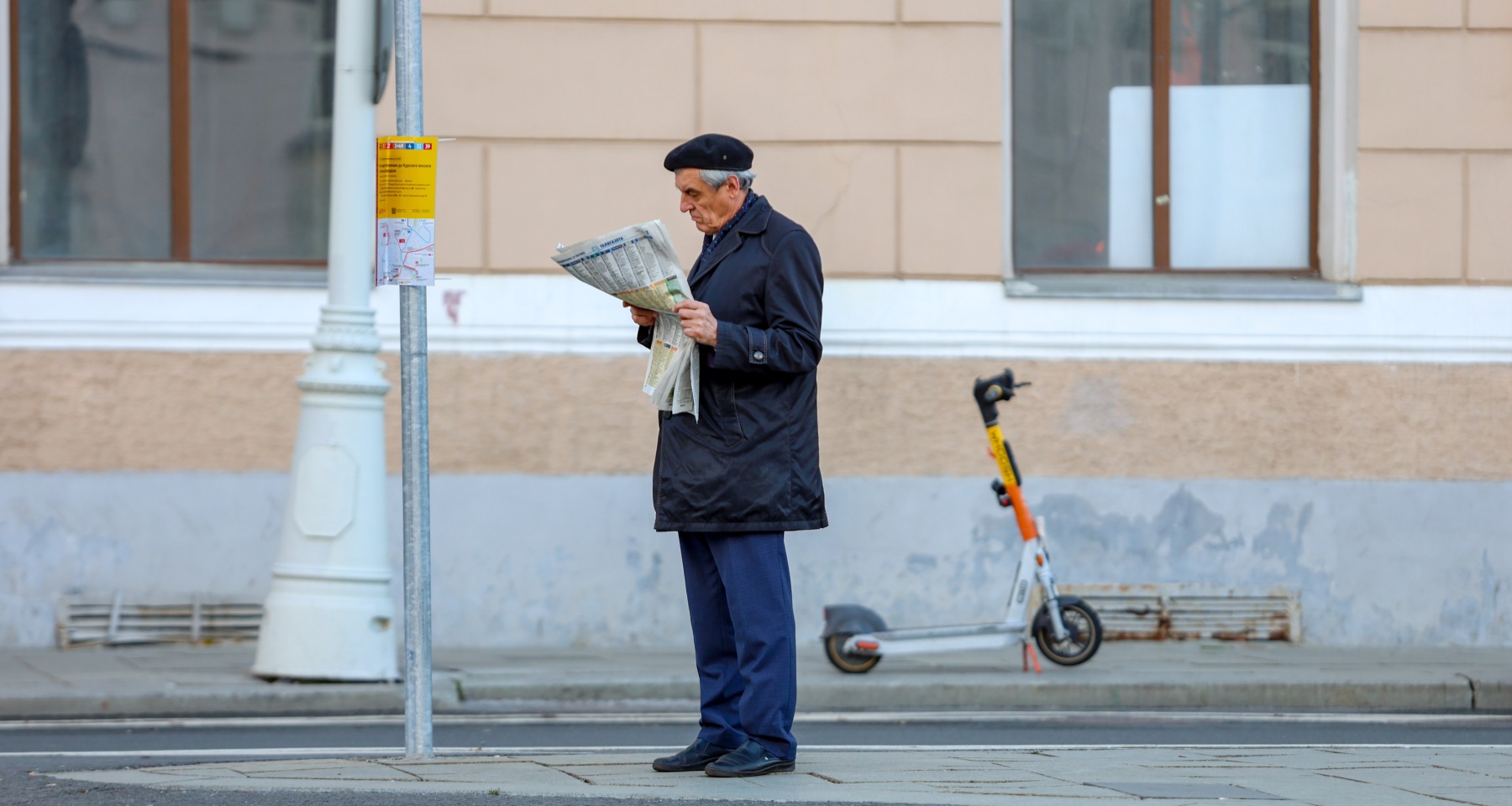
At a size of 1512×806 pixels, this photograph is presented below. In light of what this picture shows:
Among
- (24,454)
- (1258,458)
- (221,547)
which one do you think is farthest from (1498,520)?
(24,454)

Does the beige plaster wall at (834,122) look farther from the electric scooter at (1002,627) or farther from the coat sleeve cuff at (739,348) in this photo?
the coat sleeve cuff at (739,348)

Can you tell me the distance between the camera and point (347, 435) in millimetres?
8117

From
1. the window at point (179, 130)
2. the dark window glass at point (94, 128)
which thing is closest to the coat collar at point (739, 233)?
the window at point (179, 130)

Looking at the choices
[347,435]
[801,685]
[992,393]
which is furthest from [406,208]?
[992,393]

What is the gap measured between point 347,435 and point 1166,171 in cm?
504

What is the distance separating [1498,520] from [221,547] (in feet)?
22.8

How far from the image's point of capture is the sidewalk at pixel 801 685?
7480mm

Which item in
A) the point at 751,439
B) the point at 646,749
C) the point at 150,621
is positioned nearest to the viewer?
the point at 751,439

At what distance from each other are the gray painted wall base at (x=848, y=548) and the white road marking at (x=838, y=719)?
2002 millimetres

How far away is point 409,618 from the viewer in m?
5.11

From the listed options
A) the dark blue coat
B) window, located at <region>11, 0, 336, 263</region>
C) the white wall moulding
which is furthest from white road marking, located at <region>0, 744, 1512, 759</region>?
window, located at <region>11, 0, 336, 263</region>

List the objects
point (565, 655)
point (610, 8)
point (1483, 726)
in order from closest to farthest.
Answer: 1. point (1483, 726)
2. point (565, 655)
3. point (610, 8)

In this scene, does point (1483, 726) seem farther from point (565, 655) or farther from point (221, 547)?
point (221, 547)

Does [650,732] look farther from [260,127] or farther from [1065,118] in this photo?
[1065,118]
